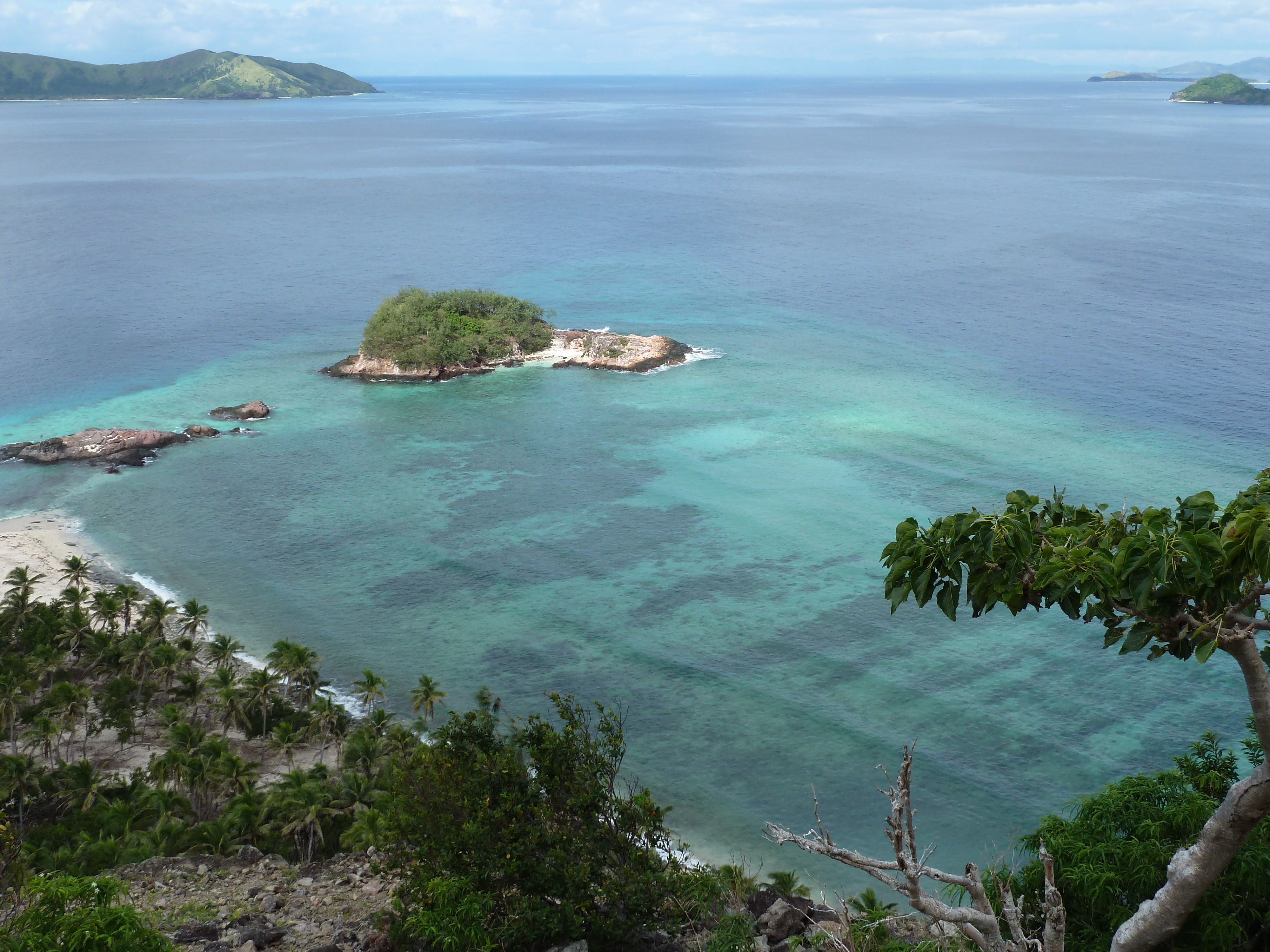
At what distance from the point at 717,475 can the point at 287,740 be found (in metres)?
35.9

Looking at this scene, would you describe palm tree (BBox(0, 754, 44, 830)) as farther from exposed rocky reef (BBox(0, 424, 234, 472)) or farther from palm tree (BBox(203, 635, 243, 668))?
exposed rocky reef (BBox(0, 424, 234, 472))

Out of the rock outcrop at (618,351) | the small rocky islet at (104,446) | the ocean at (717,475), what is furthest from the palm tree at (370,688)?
the rock outcrop at (618,351)

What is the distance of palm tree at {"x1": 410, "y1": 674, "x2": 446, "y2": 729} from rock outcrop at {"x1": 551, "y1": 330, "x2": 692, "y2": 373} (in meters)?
51.2

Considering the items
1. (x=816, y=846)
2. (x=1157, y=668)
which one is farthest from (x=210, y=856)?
(x=1157, y=668)

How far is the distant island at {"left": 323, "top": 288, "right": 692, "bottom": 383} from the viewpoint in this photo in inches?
3509

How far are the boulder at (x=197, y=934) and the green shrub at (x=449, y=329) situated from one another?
66832mm

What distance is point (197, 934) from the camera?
24.5 meters

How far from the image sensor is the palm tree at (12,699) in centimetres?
3856

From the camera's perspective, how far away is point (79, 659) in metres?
45.8

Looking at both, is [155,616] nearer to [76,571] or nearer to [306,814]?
[76,571]

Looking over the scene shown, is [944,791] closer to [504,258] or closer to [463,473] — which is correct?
[463,473]

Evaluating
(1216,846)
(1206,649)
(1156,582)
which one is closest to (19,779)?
(1216,846)

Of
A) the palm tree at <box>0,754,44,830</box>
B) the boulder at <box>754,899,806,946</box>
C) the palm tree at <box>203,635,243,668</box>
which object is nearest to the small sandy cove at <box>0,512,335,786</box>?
the palm tree at <box>203,635,243,668</box>

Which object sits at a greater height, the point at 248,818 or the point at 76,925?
the point at 76,925
